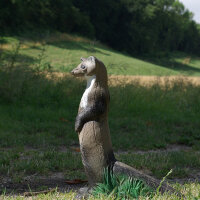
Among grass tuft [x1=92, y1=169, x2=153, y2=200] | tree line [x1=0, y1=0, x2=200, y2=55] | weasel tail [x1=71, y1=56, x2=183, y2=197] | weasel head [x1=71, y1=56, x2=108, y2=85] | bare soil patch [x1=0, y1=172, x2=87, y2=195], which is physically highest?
tree line [x1=0, y1=0, x2=200, y2=55]

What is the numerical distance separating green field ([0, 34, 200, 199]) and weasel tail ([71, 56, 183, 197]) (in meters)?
1.11

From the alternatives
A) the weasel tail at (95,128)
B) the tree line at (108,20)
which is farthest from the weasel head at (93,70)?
the tree line at (108,20)

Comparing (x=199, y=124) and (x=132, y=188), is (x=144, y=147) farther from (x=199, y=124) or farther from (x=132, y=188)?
(x=132, y=188)

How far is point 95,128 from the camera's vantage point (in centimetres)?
334

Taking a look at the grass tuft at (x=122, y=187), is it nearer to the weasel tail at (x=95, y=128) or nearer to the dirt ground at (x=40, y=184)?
the weasel tail at (x=95, y=128)

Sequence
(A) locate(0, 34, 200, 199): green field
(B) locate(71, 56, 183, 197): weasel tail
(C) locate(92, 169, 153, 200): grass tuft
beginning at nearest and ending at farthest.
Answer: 1. (C) locate(92, 169, 153, 200): grass tuft
2. (B) locate(71, 56, 183, 197): weasel tail
3. (A) locate(0, 34, 200, 199): green field

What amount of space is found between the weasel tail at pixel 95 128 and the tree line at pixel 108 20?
86.4ft

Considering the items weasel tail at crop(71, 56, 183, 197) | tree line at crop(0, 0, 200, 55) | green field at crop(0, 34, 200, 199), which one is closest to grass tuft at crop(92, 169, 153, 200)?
weasel tail at crop(71, 56, 183, 197)

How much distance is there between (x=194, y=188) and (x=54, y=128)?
4248mm

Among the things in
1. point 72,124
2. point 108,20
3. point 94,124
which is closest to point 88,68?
point 94,124

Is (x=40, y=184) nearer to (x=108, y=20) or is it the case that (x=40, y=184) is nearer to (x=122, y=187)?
(x=122, y=187)

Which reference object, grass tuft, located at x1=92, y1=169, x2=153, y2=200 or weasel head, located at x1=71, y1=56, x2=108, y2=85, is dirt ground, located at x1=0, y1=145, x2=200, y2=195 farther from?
weasel head, located at x1=71, y1=56, x2=108, y2=85

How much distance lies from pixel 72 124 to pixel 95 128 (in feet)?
15.0

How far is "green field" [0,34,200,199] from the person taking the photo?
502 centimetres
